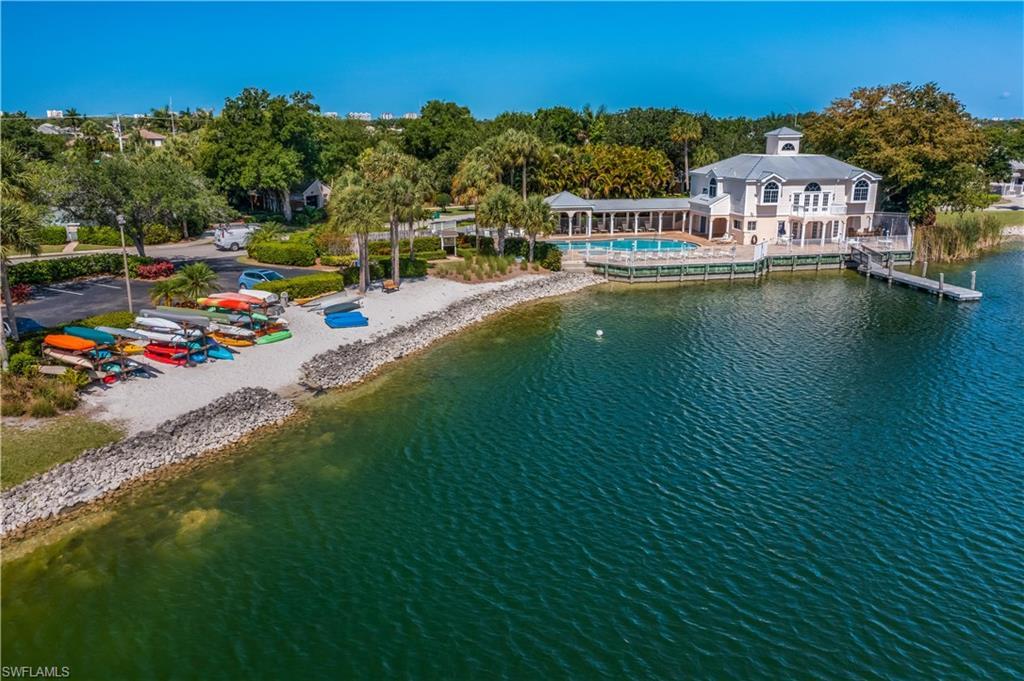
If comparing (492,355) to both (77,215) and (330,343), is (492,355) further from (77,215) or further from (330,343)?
(77,215)

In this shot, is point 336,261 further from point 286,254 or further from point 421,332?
point 421,332

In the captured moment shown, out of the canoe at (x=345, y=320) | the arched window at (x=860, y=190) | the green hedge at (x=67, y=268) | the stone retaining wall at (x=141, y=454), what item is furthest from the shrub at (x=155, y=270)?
the arched window at (x=860, y=190)

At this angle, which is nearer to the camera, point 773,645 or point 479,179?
point 773,645

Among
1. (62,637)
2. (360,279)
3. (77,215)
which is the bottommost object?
(62,637)

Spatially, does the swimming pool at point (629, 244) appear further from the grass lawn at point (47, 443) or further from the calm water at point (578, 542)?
the grass lawn at point (47, 443)

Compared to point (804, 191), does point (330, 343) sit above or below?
below

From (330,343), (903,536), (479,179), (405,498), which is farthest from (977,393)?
(479,179)

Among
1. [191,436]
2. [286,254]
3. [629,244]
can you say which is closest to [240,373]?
[191,436]
